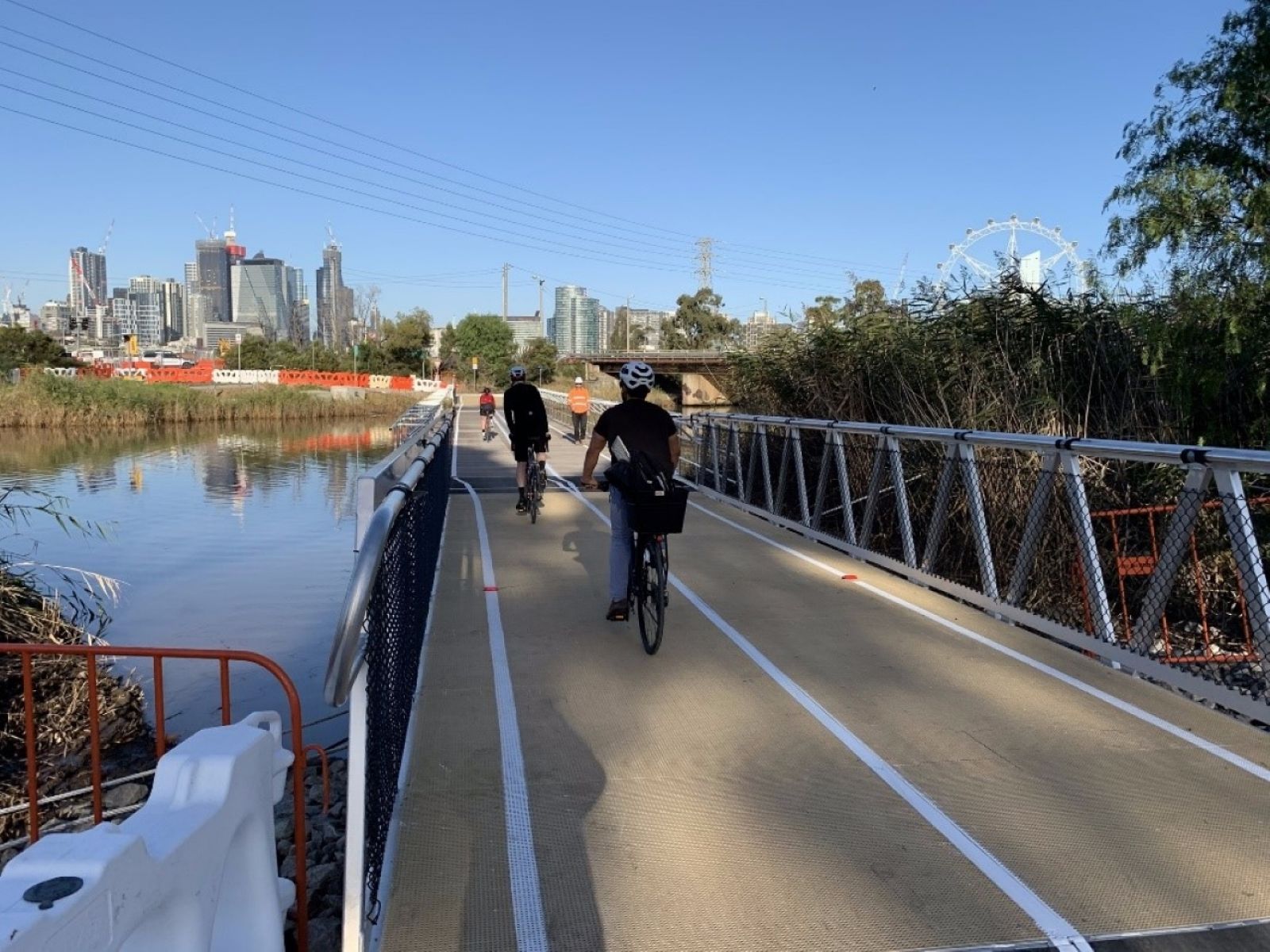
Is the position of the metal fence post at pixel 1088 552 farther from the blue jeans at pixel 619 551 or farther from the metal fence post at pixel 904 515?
the blue jeans at pixel 619 551

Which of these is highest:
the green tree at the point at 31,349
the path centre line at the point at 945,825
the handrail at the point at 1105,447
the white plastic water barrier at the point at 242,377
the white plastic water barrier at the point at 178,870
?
the green tree at the point at 31,349

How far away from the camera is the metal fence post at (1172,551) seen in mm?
5191

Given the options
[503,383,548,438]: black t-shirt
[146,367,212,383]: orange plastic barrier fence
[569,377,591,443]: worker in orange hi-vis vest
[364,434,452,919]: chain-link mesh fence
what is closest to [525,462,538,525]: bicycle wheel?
[503,383,548,438]: black t-shirt

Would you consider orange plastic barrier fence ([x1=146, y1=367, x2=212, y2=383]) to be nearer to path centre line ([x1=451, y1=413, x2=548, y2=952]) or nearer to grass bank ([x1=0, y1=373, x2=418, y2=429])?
grass bank ([x1=0, y1=373, x2=418, y2=429])

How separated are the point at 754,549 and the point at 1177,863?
6283 millimetres

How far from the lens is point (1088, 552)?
611 centimetres

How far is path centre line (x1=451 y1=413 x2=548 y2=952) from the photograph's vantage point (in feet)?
10.2

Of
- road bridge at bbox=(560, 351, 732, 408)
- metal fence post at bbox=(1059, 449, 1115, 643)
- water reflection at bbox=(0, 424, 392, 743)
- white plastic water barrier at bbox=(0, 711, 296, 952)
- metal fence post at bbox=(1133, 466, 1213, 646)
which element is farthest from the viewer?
road bridge at bbox=(560, 351, 732, 408)

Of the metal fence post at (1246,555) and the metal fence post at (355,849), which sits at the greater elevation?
the metal fence post at (1246,555)

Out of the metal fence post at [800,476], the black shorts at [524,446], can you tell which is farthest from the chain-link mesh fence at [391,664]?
Answer: the metal fence post at [800,476]

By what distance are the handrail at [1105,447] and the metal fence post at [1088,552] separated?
132mm

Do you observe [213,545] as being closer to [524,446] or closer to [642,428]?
[524,446]

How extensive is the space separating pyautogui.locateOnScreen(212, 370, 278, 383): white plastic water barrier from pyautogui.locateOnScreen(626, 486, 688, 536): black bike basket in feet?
196

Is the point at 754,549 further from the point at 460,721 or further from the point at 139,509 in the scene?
the point at 139,509
